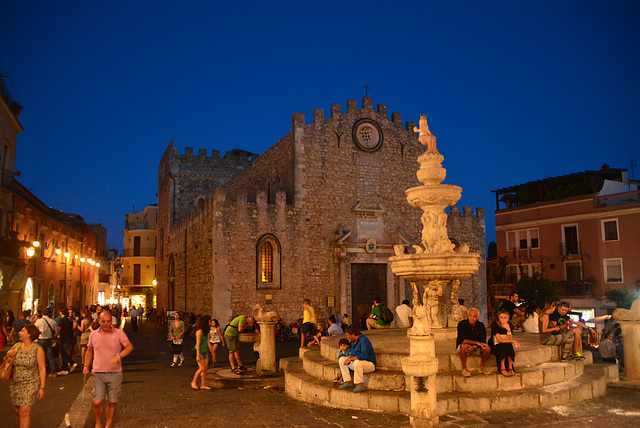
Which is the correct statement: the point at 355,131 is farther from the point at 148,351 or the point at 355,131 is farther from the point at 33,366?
the point at 33,366

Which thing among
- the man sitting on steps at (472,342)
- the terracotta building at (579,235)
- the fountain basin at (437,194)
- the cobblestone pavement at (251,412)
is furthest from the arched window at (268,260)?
the terracotta building at (579,235)

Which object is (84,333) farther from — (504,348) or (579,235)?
(579,235)

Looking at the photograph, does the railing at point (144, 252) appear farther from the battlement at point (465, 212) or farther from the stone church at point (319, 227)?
the battlement at point (465, 212)

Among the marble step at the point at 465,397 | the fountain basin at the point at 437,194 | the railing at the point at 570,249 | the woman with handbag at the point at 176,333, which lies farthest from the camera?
the railing at the point at 570,249

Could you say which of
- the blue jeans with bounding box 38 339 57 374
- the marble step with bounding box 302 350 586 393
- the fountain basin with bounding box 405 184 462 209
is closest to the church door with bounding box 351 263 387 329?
the blue jeans with bounding box 38 339 57 374

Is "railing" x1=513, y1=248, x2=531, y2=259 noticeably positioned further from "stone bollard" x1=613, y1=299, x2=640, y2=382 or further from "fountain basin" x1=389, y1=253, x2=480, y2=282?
"fountain basin" x1=389, y1=253, x2=480, y2=282

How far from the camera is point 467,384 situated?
8312mm

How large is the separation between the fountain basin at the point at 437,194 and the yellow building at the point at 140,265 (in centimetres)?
4439

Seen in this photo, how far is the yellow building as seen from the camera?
51.6 metres

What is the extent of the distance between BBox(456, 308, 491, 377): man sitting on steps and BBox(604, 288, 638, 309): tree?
24464mm

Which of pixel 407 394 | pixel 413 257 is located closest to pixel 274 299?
pixel 413 257

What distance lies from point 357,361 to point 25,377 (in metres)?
4.79

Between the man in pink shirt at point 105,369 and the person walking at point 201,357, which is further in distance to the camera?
the person walking at point 201,357

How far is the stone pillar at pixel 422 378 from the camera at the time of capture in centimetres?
679
